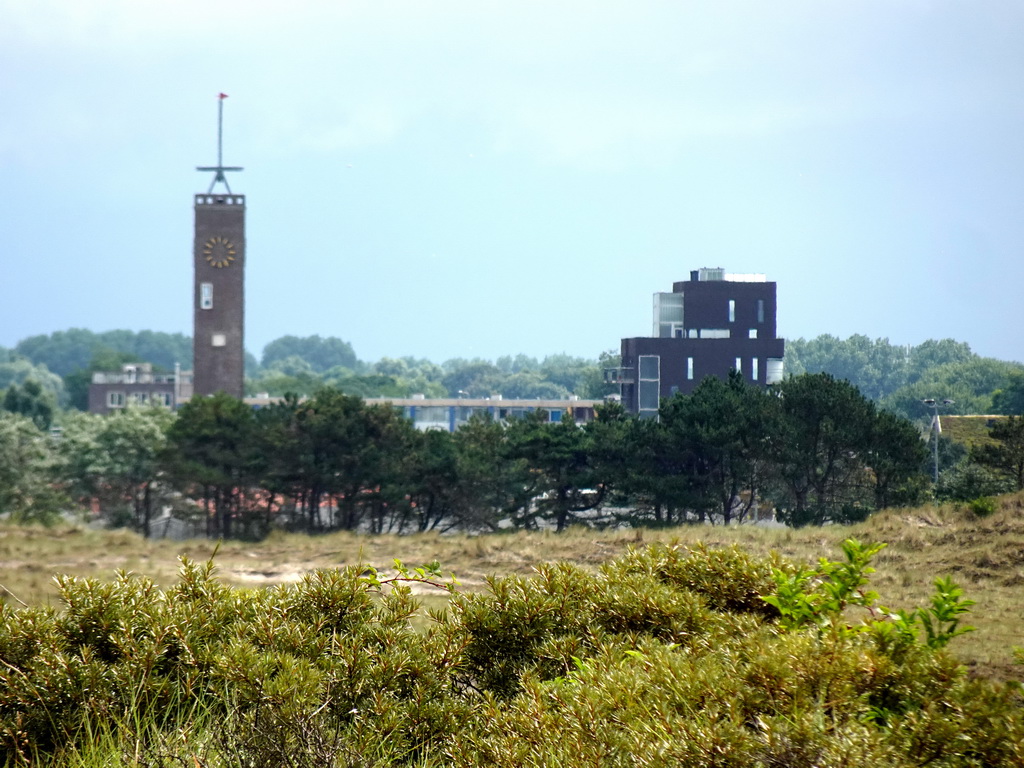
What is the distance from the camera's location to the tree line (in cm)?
1797

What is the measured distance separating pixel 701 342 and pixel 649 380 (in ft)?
5.58

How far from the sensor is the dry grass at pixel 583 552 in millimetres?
8945

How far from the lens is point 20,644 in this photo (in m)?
2.75

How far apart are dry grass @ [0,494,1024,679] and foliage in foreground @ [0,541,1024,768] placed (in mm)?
3158

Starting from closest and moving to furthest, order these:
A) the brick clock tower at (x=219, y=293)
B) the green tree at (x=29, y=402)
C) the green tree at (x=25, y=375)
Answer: the brick clock tower at (x=219, y=293), the green tree at (x=29, y=402), the green tree at (x=25, y=375)

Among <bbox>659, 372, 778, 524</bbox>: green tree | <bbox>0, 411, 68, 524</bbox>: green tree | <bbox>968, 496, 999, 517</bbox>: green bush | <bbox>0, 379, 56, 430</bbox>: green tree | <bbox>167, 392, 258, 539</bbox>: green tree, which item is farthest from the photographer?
<bbox>0, 379, 56, 430</bbox>: green tree

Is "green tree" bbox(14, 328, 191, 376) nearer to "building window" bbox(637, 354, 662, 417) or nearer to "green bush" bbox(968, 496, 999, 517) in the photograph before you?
"building window" bbox(637, 354, 662, 417)

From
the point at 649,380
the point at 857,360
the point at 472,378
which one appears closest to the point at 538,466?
the point at 649,380

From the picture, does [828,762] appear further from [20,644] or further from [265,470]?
[265,470]

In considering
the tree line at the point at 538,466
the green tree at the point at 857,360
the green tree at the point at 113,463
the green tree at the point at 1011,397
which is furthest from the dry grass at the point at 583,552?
the green tree at the point at 857,360

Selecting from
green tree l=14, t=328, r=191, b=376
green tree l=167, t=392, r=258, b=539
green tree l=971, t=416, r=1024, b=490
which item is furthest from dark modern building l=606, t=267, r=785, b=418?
green tree l=14, t=328, r=191, b=376

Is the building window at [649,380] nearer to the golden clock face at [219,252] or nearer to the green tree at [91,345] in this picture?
the golden clock face at [219,252]

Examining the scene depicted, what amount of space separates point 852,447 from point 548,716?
16864 millimetres

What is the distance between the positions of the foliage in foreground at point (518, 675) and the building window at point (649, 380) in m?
23.7
